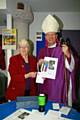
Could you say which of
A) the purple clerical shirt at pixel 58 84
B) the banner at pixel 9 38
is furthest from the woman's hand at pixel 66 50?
the banner at pixel 9 38

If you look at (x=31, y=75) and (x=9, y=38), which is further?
(x=9, y=38)

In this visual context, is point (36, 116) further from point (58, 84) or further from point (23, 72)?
point (23, 72)

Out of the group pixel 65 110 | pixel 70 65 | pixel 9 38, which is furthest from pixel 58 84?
pixel 9 38

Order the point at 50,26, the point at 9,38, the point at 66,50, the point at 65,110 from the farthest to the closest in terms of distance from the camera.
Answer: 1. the point at 9,38
2. the point at 50,26
3. the point at 66,50
4. the point at 65,110

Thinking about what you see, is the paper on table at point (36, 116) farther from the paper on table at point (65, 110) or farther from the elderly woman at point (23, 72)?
the elderly woman at point (23, 72)

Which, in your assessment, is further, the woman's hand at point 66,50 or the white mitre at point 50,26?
the white mitre at point 50,26

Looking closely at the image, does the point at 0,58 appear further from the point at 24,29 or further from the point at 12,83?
the point at 12,83

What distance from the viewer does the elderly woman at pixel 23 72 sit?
7.44 feet

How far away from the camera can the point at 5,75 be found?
3.39 m

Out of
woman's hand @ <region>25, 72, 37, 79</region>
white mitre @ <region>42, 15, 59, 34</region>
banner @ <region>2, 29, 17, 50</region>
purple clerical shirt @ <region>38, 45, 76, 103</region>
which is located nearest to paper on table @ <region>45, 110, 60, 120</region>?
purple clerical shirt @ <region>38, 45, 76, 103</region>

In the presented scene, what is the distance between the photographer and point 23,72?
228 cm

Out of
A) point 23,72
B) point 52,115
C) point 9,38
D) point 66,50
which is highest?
point 9,38

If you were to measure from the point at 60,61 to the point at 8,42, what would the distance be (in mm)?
1215

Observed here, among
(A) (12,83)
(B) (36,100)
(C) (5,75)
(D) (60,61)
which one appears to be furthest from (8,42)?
(B) (36,100)
